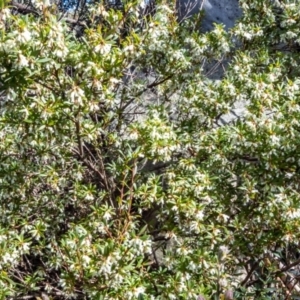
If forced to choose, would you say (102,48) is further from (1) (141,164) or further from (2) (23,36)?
(1) (141,164)

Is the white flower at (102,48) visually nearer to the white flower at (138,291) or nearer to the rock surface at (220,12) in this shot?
the white flower at (138,291)

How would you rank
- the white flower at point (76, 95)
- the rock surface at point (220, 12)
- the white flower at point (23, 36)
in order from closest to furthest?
the white flower at point (23, 36) < the white flower at point (76, 95) < the rock surface at point (220, 12)

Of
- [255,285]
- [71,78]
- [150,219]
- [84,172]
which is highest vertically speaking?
[71,78]

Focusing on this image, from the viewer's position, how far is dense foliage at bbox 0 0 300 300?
8.68ft

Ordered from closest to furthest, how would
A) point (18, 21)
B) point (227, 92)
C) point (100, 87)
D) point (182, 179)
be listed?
point (18, 21) < point (100, 87) < point (182, 179) < point (227, 92)

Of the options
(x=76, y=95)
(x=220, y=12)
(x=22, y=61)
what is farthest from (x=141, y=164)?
(x=220, y=12)

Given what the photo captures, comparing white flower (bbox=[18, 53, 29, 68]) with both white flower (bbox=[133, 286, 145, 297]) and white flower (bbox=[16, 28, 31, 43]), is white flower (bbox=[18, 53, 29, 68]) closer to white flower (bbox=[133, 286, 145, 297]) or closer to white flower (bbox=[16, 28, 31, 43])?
white flower (bbox=[16, 28, 31, 43])

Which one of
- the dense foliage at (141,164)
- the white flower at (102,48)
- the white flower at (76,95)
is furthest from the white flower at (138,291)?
the white flower at (102,48)

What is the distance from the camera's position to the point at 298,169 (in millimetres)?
3146

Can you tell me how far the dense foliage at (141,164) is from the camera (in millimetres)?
2645

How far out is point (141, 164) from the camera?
3.38 meters

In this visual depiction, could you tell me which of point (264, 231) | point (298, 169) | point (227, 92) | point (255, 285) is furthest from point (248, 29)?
point (255, 285)

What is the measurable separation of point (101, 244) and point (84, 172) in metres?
0.77

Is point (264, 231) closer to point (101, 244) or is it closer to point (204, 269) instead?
point (204, 269)
